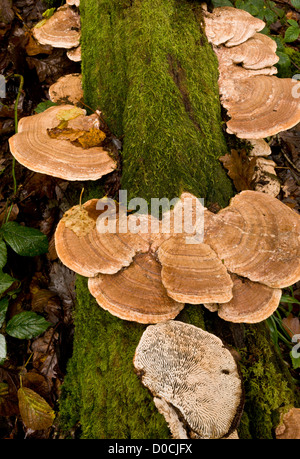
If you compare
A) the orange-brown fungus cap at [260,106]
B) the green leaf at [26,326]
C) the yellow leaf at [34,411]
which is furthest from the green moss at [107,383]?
the orange-brown fungus cap at [260,106]

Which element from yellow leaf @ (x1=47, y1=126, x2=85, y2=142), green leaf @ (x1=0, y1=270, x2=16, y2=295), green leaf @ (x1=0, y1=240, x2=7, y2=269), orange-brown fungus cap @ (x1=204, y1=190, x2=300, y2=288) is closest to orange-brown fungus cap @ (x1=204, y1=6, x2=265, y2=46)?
yellow leaf @ (x1=47, y1=126, x2=85, y2=142)

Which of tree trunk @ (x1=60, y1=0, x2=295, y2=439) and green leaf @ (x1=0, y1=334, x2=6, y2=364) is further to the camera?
green leaf @ (x1=0, y1=334, x2=6, y2=364)

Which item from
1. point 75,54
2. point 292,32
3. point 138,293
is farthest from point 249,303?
point 292,32

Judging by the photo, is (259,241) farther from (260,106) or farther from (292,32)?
(292,32)

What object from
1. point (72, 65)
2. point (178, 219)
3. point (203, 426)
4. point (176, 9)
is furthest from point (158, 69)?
point (203, 426)

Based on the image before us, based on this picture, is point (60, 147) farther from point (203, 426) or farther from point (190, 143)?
point (203, 426)

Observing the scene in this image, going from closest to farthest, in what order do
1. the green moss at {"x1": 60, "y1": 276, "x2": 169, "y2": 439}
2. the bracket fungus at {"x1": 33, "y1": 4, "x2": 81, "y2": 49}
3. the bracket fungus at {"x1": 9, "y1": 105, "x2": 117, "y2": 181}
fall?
1. the green moss at {"x1": 60, "y1": 276, "x2": 169, "y2": 439}
2. the bracket fungus at {"x1": 9, "y1": 105, "x2": 117, "y2": 181}
3. the bracket fungus at {"x1": 33, "y1": 4, "x2": 81, "y2": 49}

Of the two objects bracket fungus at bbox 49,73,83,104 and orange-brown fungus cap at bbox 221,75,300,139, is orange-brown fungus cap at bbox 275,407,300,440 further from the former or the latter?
bracket fungus at bbox 49,73,83,104
